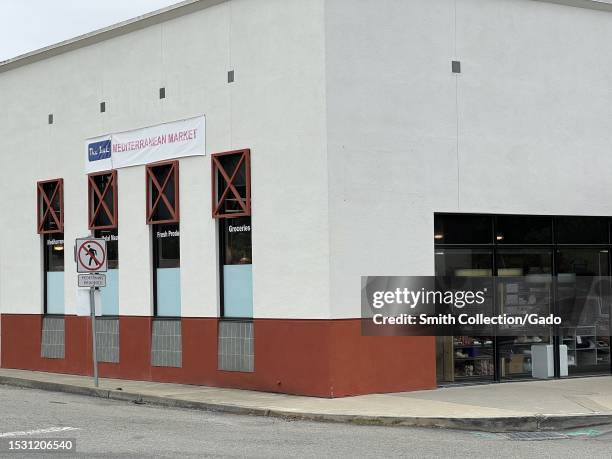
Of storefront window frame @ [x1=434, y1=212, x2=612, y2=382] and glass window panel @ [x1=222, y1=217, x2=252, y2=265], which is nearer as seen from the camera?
storefront window frame @ [x1=434, y1=212, x2=612, y2=382]

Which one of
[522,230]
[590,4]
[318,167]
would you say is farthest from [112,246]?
[590,4]

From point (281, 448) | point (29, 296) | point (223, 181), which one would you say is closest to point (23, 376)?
point (29, 296)

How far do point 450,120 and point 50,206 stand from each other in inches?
396

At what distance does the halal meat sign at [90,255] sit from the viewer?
18984mm

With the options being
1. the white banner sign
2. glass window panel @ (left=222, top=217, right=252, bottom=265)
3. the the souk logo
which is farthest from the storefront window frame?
the the souk logo

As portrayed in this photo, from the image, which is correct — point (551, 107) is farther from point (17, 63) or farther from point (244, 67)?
point (17, 63)

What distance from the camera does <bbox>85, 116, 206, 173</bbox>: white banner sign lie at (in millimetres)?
19500

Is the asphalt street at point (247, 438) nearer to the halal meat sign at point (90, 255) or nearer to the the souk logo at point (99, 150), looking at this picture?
the halal meat sign at point (90, 255)

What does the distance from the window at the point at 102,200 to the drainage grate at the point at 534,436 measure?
10.6 metres

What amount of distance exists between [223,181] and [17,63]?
8262 millimetres

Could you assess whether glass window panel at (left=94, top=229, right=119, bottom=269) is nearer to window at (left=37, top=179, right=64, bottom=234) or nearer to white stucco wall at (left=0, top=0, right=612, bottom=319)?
white stucco wall at (left=0, top=0, right=612, bottom=319)

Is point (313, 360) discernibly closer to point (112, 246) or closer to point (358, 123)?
point (358, 123)

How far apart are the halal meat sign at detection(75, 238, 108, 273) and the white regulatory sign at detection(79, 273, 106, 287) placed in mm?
142

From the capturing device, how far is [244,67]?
18453 millimetres
